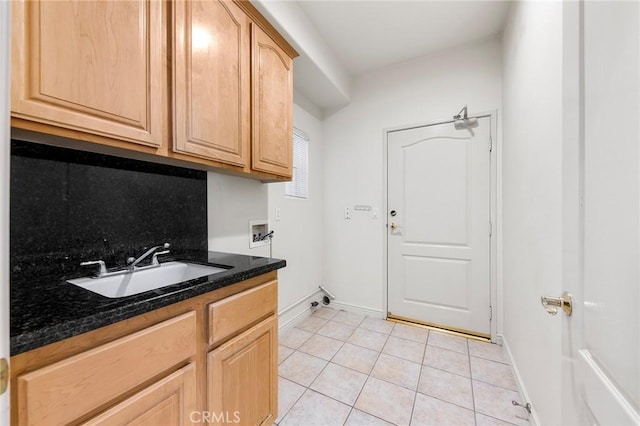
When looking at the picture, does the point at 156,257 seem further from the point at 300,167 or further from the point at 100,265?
the point at 300,167

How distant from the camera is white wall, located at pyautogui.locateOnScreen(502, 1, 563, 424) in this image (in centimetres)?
106

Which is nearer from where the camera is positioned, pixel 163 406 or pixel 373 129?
pixel 163 406

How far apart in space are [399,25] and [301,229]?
6.66 ft

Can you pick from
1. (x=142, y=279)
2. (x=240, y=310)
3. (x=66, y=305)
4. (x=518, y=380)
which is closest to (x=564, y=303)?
(x=240, y=310)

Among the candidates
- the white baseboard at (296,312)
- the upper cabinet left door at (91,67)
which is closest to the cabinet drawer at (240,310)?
the upper cabinet left door at (91,67)

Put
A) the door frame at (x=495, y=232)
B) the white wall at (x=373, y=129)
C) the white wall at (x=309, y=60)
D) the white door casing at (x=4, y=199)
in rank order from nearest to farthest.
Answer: the white door casing at (x=4, y=199)
the white wall at (x=309, y=60)
the door frame at (x=495, y=232)
the white wall at (x=373, y=129)

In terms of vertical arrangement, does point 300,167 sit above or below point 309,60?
below

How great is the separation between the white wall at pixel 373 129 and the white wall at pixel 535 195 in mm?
389

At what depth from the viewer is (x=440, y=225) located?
2465 millimetres

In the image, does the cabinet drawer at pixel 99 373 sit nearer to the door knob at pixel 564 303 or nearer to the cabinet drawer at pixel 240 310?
the cabinet drawer at pixel 240 310

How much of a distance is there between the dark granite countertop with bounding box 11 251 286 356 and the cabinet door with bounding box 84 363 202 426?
25 centimetres

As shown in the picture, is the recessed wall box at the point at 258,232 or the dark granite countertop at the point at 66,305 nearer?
the dark granite countertop at the point at 66,305

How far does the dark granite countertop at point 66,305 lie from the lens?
1.85 feet

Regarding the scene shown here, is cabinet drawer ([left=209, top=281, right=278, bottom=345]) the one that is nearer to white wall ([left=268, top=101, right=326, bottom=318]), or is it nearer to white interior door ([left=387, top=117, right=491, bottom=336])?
white wall ([left=268, top=101, right=326, bottom=318])
